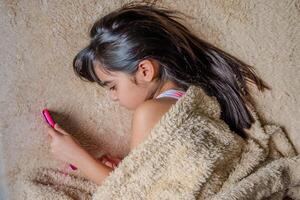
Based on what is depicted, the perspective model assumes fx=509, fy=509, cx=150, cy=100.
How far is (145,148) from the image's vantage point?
42.6 inches

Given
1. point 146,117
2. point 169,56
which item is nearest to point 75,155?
point 146,117

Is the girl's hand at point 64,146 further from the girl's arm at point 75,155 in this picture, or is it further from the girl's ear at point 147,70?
the girl's ear at point 147,70

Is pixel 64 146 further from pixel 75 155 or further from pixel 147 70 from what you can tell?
pixel 147 70

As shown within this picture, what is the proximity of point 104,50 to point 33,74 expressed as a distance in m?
0.17

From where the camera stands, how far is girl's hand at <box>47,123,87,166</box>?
1.14 m

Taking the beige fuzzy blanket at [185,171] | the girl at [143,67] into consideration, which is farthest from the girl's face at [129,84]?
the beige fuzzy blanket at [185,171]

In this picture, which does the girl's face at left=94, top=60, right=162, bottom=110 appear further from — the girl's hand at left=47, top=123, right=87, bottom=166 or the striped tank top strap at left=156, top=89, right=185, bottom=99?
the girl's hand at left=47, top=123, right=87, bottom=166

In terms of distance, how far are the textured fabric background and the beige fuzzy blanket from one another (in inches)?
3.0

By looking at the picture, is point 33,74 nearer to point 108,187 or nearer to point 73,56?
point 73,56

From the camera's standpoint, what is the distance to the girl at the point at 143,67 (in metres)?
1.14

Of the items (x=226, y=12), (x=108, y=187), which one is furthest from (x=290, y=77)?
(x=108, y=187)

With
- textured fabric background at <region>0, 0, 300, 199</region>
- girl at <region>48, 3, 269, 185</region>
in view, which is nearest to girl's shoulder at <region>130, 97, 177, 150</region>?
girl at <region>48, 3, 269, 185</region>

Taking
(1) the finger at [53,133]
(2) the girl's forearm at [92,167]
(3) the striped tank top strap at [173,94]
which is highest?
(3) the striped tank top strap at [173,94]

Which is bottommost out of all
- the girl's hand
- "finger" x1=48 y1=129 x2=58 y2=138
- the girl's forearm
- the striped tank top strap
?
the girl's forearm
